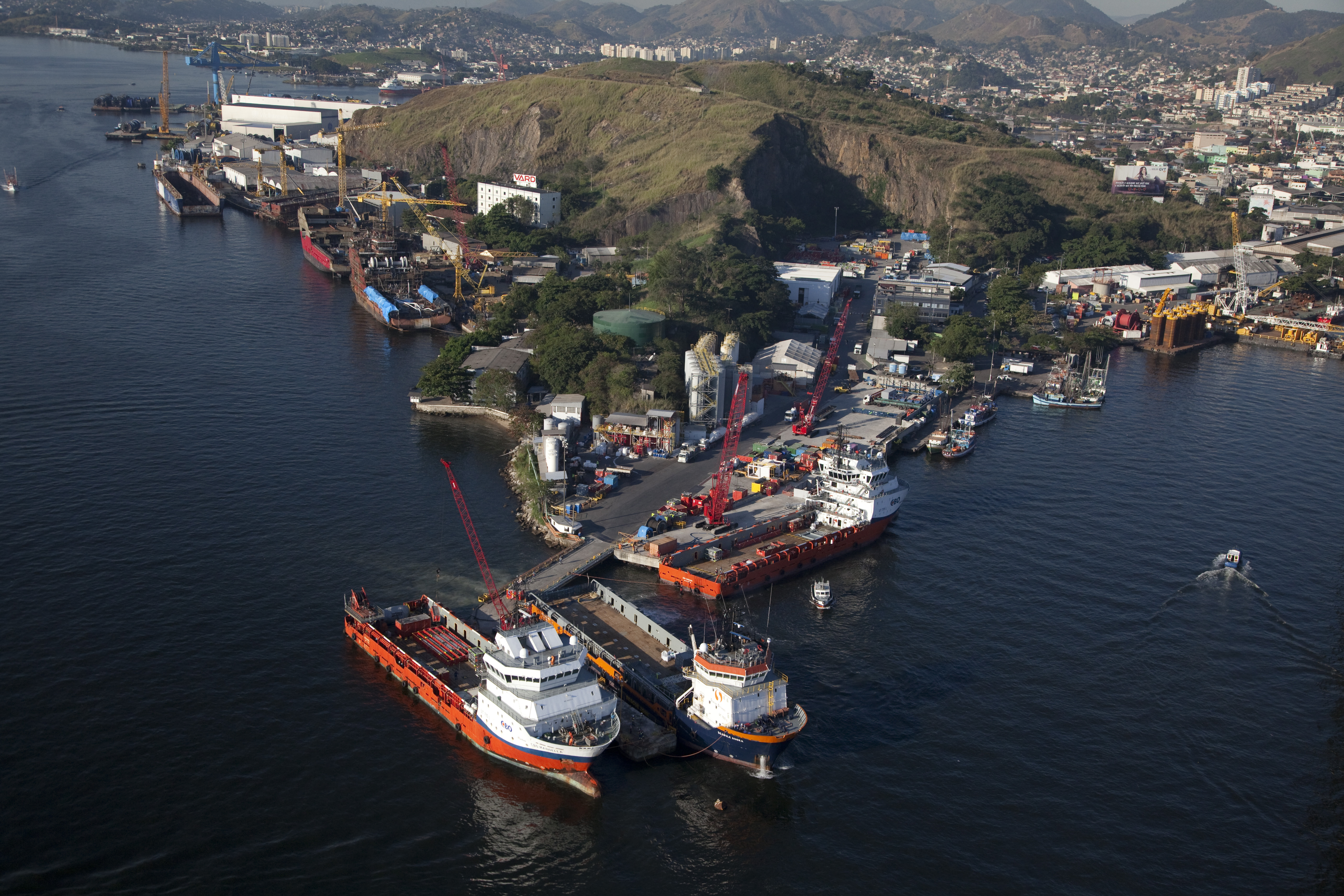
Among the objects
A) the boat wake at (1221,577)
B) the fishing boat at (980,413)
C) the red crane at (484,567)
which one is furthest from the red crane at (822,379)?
the boat wake at (1221,577)

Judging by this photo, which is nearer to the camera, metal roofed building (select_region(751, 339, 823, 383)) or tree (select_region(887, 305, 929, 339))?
metal roofed building (select_region(751, 339, 823, 383))

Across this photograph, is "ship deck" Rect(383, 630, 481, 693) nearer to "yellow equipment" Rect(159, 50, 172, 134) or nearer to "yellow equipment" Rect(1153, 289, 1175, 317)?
"yellow equipment" Rect(1153, 289, 1175, 317)

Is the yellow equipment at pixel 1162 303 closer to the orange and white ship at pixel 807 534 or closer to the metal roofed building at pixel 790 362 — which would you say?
the metal roofed building at pixel 790 362

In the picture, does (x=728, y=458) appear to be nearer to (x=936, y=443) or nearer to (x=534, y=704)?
(x=936, y=443)

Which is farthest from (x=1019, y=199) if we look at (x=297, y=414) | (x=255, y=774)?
(x=255, y=774)

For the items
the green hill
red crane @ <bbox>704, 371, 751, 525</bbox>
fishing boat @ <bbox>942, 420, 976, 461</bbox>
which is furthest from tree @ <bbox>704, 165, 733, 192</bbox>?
fishing boat @ <bbox>942, 420, 976, 461</bbox>
